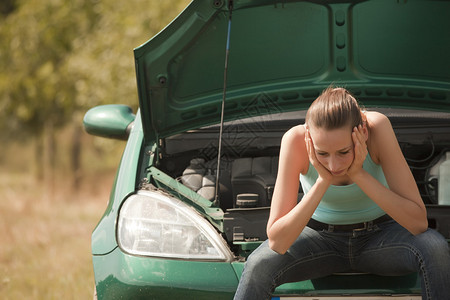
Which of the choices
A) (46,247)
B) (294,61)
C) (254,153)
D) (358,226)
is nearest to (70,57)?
(46,247)

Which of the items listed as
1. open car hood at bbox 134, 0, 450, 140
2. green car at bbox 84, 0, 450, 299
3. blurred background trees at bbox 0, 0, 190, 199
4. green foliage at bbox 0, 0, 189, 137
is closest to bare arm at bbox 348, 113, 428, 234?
green car at bbox 84, 0, 450, 299

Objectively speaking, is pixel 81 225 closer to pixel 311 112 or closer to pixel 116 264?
pixel 116 264

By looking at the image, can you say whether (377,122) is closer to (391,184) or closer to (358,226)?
(391,184)

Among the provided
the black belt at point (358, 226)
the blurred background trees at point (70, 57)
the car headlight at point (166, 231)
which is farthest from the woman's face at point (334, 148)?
the blurred background trees at point (70, 57)

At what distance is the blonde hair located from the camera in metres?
2.35

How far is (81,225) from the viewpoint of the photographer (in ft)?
25.4

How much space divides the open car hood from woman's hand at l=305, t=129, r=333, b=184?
0.87m

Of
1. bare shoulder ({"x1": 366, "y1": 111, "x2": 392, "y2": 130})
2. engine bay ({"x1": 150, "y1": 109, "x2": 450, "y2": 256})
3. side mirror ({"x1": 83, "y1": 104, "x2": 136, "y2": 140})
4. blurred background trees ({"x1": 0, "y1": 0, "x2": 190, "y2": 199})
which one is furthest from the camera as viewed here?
blurred background trees ({"x1": 0, "y1": 0, "x2": 190, "y2": 199})

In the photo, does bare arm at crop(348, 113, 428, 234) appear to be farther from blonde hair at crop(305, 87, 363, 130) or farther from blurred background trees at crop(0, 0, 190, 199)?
blurred background trees at crop(0, 0, 190, 199)

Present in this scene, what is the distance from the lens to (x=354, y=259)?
2525 millimetres

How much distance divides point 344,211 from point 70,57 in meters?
10.3

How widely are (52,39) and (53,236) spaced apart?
7.05 m

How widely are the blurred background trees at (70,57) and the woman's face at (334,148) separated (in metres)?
7.13

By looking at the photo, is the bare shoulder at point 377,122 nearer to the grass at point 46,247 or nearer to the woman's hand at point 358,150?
the woman's hand at point 358,150
